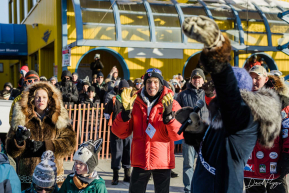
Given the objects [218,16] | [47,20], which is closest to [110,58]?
[47,20]

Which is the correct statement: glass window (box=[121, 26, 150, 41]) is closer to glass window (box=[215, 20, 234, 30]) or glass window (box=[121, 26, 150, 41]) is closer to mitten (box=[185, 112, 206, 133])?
glass window (box=[215, 20, 234, 30])

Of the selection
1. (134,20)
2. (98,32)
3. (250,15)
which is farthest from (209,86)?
(250,15)

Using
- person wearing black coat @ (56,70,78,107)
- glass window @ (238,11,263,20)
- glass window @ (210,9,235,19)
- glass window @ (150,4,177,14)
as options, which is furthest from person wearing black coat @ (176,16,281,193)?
glass window @ (238,11,263,20)

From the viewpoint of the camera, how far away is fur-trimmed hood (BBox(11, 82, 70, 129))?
3.36m

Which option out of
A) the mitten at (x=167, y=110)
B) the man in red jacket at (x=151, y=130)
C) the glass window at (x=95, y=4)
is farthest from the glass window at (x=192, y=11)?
the mitten at (x=167, y=110)

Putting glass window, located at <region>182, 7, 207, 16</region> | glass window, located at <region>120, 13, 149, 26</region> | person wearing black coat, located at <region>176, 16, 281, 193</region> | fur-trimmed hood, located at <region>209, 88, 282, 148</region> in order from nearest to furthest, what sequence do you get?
person wearing black coat, located at <region>176, 16, 281, 193</region>
fur-trimmed hood, located at <region>209, 88, 282, 148</region>
glass window, located at <region>120, 13, 149, 26</region>
glass window, located at <region>182, 7, 207, 16</region>

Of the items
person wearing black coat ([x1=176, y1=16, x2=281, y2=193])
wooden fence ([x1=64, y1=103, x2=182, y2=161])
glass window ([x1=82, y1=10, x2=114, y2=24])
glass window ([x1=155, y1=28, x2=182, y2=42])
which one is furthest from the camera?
glass window ([x1=155, y1=28, x2=182, y2=42])

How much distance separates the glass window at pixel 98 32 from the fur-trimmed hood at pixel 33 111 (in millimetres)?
10251

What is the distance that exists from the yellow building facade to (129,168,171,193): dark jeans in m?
A: 9.66

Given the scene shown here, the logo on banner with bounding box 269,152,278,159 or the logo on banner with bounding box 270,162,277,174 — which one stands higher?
the logo on banner with bounding box 269,152,278,159

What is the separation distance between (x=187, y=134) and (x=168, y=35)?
Result: 12915 mm

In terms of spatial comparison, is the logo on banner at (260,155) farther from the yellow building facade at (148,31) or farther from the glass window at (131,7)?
the glass window at (131,7)

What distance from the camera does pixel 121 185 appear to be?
5.79 meters

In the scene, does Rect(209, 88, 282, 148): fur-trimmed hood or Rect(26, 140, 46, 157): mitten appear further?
Rect(26, 140, 46, 157): mitten
